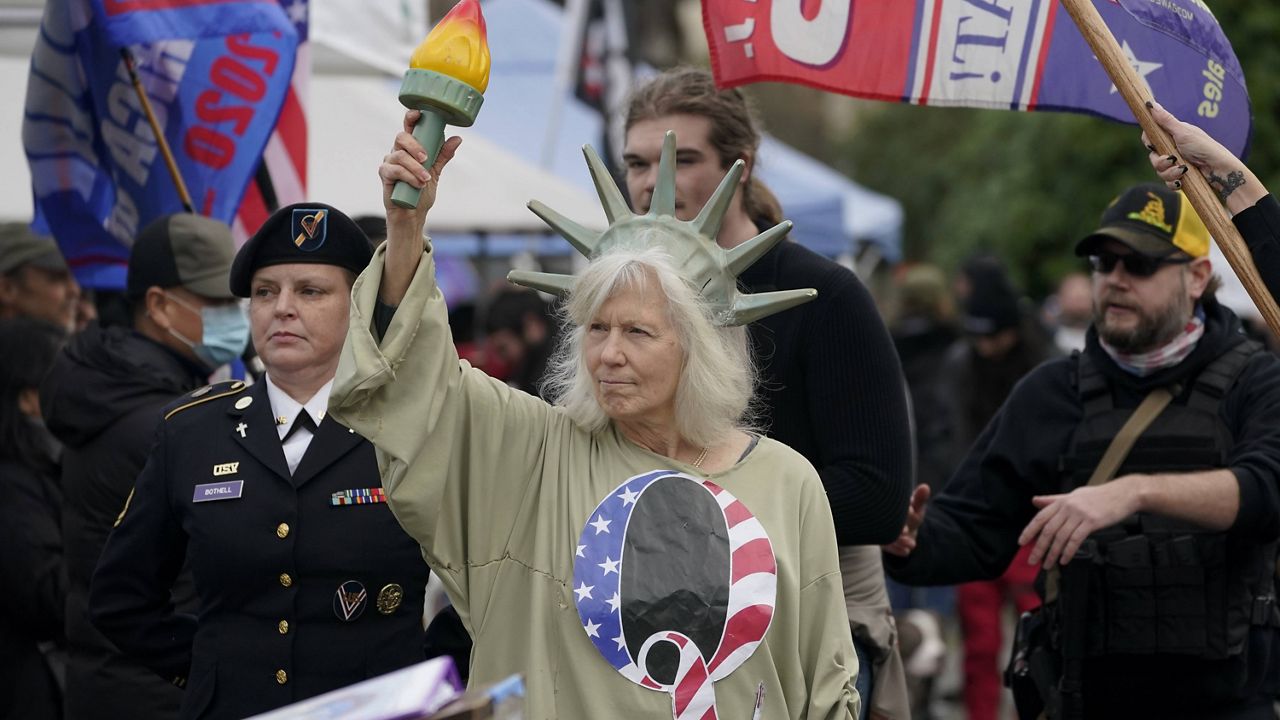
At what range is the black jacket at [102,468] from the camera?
14.5 ft

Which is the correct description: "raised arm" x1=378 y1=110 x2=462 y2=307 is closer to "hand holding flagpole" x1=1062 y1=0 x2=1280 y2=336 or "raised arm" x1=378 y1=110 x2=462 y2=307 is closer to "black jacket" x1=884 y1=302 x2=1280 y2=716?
"hand holding flagpole" x1=1062 y1=0 x2=1280 y2=336

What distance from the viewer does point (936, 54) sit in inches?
176

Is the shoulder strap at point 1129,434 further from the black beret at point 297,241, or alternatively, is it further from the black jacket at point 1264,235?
the black beret at point 297,241

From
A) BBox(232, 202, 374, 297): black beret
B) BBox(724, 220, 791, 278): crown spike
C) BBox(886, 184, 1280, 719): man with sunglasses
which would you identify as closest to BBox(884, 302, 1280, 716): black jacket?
BBox(886, 184, 1280, 719): man with sunglasses

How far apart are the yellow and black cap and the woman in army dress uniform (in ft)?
6.90

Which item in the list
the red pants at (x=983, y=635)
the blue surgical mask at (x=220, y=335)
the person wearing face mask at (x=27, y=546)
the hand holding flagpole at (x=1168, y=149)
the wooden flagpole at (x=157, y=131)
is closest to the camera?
the hand holding flagpole at (x=1168, y=149)

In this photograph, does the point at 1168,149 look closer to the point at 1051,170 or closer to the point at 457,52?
the point at 457,52

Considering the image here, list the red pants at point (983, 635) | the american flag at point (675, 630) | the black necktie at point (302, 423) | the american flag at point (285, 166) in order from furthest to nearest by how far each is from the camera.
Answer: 1. the red pants at point (983, 635)
2. the american flag at point (285, 166)
3. the black necktie at point (302, 423)
4. the american flag at point (675, 630)

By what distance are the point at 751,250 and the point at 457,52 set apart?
0.74m

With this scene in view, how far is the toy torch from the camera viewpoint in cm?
291

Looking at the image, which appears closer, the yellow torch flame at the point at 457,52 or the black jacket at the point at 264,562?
the yellow torch flame at the point at 457,52

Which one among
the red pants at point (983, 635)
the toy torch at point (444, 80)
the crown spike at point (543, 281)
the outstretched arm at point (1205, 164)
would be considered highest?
the toy torch at point (444, 80)

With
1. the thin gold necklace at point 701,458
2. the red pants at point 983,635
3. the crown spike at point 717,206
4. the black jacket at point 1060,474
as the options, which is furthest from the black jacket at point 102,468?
the red pants at point 983,635

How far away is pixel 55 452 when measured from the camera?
205 inches
